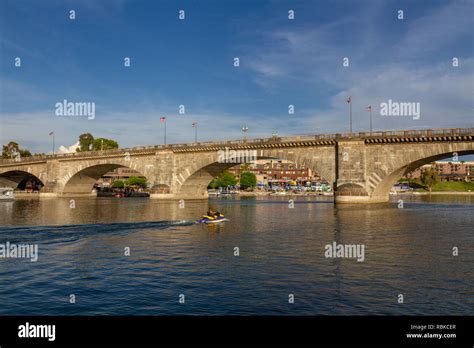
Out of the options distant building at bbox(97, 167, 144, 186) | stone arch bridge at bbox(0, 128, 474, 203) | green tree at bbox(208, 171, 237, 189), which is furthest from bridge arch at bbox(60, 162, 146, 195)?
distant building at bbox(97, 167, 144, 186)

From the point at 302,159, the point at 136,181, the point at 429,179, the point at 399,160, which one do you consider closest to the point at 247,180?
the point at 136,181

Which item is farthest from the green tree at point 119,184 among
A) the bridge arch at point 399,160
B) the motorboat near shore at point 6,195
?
the bridge arch at point 399,160

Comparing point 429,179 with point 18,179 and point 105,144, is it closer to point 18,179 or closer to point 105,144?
point 105,144

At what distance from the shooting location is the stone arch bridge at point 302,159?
2459 inches

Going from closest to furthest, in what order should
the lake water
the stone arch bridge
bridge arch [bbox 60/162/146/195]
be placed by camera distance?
the lake water
the stone arch bridge
bridge arch [bbox 60/162/146/195]

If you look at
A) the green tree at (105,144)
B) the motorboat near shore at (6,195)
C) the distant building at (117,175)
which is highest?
the green tree at (105,144)

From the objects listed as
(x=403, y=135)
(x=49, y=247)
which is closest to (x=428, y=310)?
(x=49, y=247)

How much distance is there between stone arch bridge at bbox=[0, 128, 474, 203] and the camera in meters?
62.5

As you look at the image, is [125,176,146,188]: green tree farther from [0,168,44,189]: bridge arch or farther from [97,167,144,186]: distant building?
[0,168,44,189]: bridge arch

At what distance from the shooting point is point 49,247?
28.0 meters

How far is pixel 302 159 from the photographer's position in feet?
243

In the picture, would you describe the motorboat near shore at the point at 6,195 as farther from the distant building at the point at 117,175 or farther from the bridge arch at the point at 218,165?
the distant building at the point at 117,175
